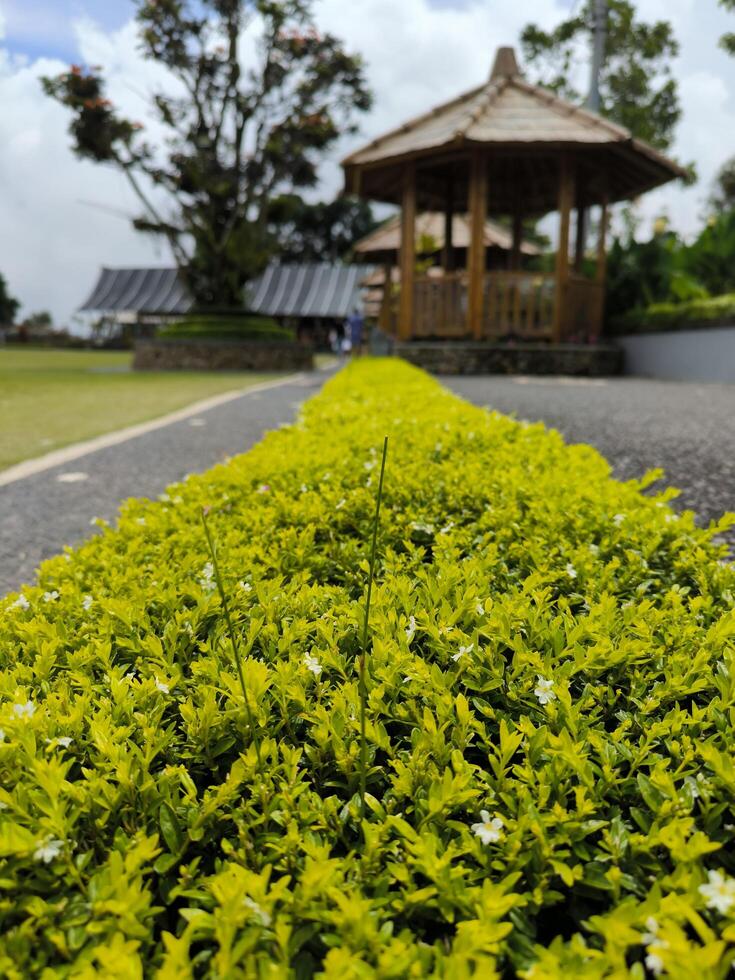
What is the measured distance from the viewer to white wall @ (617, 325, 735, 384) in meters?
12.6

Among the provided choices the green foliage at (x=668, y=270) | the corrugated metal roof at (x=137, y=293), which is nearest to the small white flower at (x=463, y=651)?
the green foliage at (x=668, y=270)

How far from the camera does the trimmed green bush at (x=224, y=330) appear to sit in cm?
1955

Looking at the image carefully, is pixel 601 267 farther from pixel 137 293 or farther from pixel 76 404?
pixel 137 293

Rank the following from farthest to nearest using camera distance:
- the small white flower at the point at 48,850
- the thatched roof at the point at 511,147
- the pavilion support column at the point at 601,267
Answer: the pavilion support column at the point at 601,267, the thatched roof at the point at 511,147, the small white flower at the point at 48,850

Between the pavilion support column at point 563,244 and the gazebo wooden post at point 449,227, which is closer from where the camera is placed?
the pavilion support column at point 563,244

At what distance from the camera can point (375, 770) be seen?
4.04ft

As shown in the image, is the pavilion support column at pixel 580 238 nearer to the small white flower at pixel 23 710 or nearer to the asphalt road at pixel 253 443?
the asphalt road at pixel 253 443

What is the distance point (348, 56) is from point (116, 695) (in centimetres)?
2184

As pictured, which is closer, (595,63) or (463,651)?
(463,651)

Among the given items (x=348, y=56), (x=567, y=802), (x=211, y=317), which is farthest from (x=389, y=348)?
(x=567, y=802)

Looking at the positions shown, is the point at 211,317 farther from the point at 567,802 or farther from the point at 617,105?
the point at 567,802

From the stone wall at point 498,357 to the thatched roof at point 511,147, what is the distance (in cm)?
333

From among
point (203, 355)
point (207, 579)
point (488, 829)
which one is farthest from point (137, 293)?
point (488, 829)

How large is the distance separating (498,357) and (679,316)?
3.37 m
